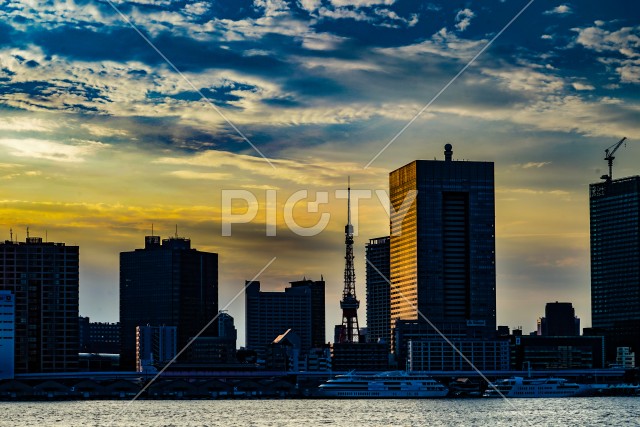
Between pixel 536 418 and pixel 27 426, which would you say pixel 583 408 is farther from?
pixel 27 426

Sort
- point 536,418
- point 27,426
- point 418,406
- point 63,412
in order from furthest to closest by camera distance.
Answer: point 418,406
point 63,412
point 536,418
point 27,426

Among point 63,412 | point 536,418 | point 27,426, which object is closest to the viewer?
point 27,426

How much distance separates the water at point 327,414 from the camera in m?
148

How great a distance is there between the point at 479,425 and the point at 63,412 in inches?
2336

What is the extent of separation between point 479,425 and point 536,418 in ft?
53.6

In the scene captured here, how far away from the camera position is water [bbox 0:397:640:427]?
484 ft

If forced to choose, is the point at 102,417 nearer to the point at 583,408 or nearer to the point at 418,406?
the point at 418,406

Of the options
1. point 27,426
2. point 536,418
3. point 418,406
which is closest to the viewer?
point 27,426

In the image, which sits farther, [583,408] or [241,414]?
[583,408]

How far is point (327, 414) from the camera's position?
545 feet

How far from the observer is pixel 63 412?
175m

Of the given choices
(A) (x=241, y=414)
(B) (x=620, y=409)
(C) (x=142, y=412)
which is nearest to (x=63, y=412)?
(C) (x=142, y=412)

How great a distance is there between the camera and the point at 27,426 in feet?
467

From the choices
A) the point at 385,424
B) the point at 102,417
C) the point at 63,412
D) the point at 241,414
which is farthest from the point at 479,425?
the point at 63,412
